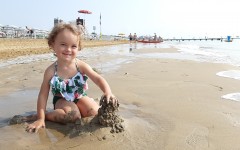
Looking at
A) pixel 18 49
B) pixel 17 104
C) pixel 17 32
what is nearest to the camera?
pixel 17 104

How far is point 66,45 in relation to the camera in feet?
8.91

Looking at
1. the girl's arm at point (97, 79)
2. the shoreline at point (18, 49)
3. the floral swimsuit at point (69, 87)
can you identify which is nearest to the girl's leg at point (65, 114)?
the floral swimsuit at point (69, 87)

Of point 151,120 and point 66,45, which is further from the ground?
point 66,45

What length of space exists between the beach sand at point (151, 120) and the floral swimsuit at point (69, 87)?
0.36 meters

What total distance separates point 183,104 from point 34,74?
3498 millimetres

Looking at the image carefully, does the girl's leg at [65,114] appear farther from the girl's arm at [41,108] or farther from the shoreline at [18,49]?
the shoreline at [18,49]

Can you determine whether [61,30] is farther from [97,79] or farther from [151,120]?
[151,120]

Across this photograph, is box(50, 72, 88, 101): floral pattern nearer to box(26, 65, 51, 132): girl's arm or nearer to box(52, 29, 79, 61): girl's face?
box(26, 65, 51, 132): girl's arm

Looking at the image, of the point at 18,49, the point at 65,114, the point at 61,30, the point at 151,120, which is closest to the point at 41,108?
the point at 65,114

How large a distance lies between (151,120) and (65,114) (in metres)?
0.81

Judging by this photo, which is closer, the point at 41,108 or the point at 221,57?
the point at 41,108

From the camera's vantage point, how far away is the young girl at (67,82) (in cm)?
262

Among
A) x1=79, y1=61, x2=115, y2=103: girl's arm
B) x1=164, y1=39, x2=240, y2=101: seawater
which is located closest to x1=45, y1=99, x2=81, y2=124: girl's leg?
x1=79, y1=61, x2=115, y2=103: girl's arm

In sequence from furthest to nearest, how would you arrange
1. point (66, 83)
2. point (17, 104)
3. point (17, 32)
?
point (17, 32)
point (17, 104)
point (66, 83)
